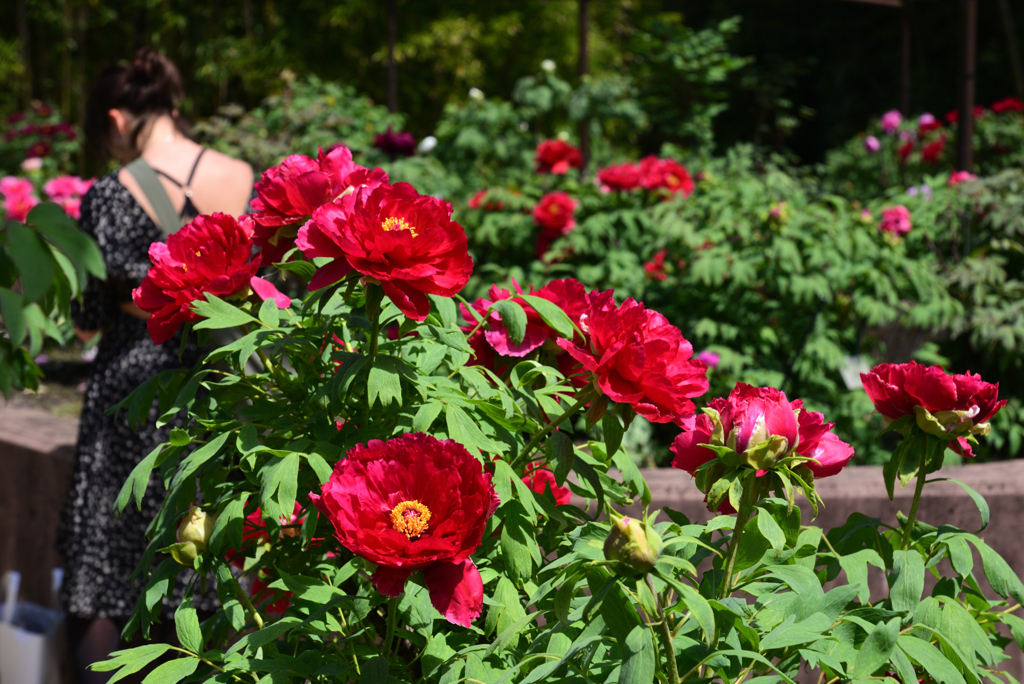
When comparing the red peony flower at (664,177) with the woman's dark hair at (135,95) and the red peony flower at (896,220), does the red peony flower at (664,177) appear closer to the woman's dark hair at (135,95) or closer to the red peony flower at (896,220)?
the red peony flower at (896,220)

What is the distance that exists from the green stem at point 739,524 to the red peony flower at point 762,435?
21 millimetres

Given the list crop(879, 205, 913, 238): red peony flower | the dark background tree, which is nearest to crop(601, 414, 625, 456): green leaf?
crop(879, 205, 913, 238): red peony flower

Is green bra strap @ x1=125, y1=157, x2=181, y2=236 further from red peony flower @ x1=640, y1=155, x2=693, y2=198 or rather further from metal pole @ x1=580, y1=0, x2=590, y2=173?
metal pole @ x1=580, y1=0, x2=590, y2=173

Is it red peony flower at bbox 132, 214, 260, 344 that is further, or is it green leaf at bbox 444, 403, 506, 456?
red peony flower at bbox 132, 214, 260, 344

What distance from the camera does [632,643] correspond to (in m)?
0.65

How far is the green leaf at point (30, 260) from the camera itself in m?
0.61

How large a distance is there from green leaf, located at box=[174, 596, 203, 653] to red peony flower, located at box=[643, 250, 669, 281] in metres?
2.63

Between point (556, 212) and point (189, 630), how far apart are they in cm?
266

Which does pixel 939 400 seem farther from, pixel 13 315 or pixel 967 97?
pixel 967 97

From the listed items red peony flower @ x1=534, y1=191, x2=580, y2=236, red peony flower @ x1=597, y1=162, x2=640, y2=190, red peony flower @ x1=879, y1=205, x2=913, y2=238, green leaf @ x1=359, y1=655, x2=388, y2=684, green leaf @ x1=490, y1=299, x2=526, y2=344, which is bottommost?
red peony flower @ x1=879, y1=205, x2=913, y2=238

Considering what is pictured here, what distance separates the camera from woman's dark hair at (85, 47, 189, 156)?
2.11 meters

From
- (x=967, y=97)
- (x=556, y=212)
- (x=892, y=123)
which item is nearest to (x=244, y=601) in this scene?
(x=556, y=212)

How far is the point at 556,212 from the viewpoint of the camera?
3357 mm

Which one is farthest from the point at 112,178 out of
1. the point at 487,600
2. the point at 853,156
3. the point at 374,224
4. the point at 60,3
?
the point at 60,3
